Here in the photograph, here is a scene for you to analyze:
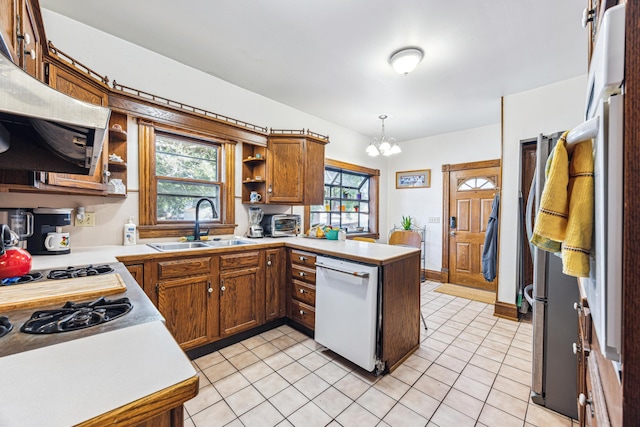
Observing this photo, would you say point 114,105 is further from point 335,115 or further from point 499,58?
point 499,58

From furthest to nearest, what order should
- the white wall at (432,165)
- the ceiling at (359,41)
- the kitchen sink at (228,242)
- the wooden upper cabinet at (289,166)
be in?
the white wall at (432,165), the wooden upper cabinet at (289,166), the kitchen sink at (228,242), the ceiling at (359,41)

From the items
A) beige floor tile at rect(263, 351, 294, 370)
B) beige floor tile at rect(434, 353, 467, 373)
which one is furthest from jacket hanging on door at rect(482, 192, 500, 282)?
beige floor tile at rect(263, 351, 294, 370)

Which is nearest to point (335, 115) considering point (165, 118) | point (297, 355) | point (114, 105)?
point (165, 118)

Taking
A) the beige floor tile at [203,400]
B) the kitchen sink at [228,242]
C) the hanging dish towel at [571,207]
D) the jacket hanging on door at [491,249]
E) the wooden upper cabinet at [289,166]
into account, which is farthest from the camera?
the jacket hanging on door at [491,249]

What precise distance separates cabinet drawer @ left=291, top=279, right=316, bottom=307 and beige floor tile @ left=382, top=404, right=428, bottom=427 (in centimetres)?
107

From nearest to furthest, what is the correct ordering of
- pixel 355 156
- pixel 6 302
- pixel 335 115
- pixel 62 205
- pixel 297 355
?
pixel 6 302 → pixel 62 205 → pixel 297 355 → pixel 335 115 → pixel 355 156

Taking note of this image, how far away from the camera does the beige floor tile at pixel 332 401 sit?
162cm

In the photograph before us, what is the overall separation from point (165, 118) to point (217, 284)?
1.64 meters

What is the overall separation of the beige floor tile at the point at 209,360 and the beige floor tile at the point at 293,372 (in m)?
0.57

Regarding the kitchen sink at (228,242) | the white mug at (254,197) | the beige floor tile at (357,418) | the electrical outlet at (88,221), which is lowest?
the beige floor tile at (357,418)

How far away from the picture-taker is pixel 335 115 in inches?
157

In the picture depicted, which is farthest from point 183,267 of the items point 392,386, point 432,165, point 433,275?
point 432,165

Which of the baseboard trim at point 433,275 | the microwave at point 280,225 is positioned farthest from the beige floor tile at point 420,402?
the baseboard trim at point 433,275

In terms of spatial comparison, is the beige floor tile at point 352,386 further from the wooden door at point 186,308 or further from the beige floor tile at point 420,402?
the wooden door at point 186,308
